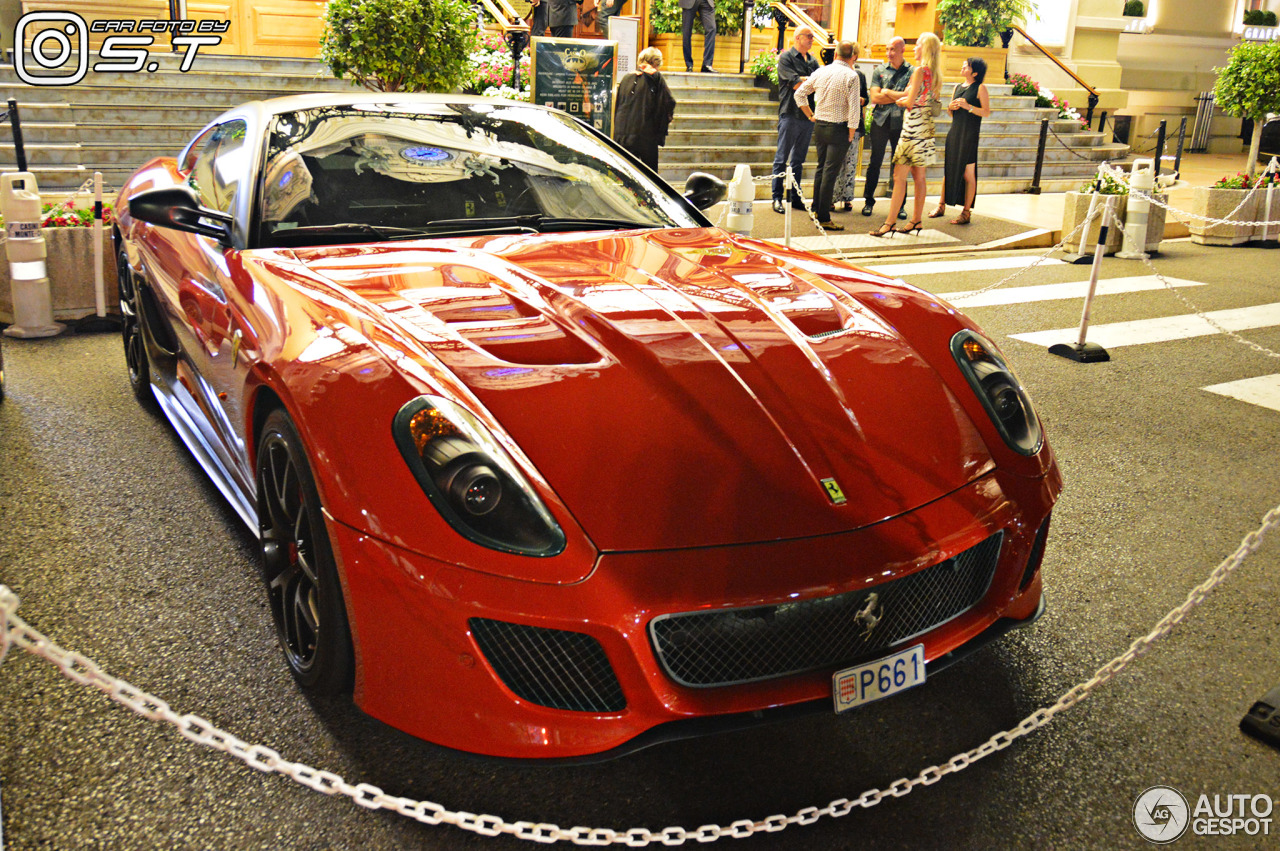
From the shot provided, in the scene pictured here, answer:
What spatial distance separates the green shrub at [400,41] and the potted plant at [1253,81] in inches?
425

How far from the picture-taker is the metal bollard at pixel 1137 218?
10188 mm

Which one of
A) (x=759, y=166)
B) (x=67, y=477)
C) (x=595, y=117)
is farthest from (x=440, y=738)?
(x=759, y=166)

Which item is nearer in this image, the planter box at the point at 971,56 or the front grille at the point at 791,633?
the front grille at the point at 791,633

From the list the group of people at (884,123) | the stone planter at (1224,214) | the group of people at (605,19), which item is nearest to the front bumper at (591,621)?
the group of people at (884,123)

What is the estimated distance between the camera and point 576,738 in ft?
6.14

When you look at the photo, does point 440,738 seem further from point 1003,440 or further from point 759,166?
point 759,166

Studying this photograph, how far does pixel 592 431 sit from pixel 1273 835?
168 cm

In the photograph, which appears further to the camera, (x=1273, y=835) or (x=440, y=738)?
(x=1273, y=835)

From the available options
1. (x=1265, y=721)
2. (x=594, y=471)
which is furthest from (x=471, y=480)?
(x=1265, y=721)

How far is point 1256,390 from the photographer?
565 centimetres

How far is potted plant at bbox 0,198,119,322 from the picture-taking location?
6.59 m

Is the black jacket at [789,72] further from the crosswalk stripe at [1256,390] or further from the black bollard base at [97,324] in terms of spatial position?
the black bollard base at [97,324]

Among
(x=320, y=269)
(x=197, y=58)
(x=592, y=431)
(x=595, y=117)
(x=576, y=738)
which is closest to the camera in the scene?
(x=576, y=738)

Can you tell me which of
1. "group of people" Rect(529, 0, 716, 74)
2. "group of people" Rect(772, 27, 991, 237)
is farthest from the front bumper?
"group of people" Rect(529, 0, 716, 74)
